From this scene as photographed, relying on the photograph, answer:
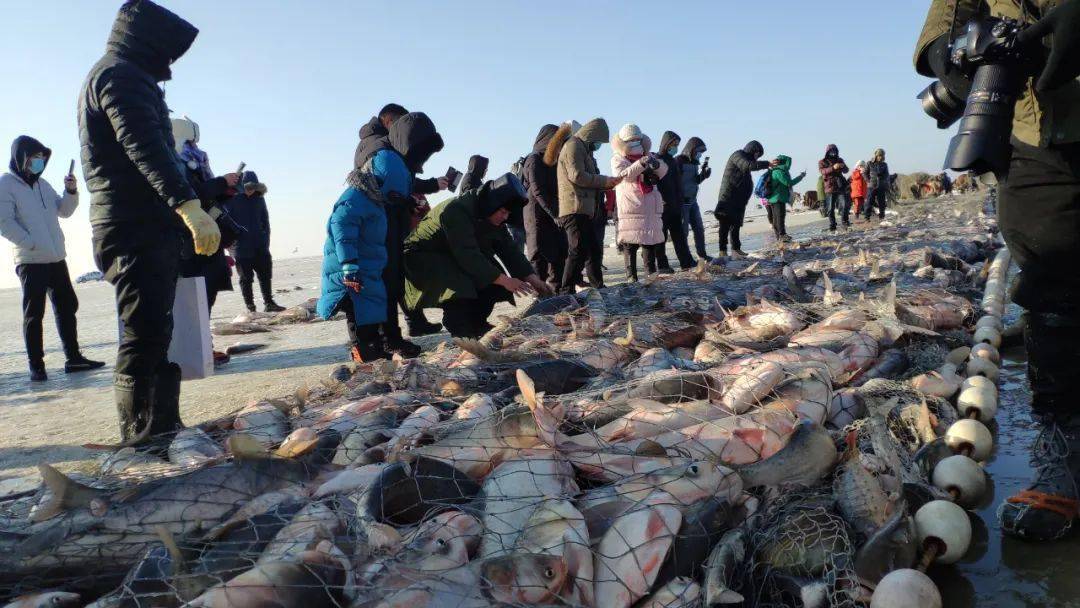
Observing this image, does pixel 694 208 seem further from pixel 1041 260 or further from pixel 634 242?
pixel 1041 260

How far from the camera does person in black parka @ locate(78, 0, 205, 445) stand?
379cm

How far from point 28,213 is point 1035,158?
7558 mm

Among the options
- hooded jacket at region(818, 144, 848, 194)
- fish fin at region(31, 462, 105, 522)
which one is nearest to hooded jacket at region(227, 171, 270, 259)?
fish fin at region(31, 462, 105, 522)

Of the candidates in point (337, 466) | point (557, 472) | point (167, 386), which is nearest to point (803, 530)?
point (557, 472)

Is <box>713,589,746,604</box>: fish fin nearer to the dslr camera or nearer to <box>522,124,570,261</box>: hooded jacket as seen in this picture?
the dslr camera

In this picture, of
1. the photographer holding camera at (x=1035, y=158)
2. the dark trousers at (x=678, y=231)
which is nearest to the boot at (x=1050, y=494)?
the photographer holding camera at (x=1035, y=158)

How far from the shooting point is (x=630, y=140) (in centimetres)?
937

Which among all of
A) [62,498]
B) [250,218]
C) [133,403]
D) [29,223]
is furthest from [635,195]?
[62,498]

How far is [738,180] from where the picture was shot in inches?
494

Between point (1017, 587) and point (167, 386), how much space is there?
410 cm

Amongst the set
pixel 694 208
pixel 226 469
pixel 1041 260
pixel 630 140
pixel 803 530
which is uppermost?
pixel 630 140

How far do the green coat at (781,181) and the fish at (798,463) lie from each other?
42.7 feet

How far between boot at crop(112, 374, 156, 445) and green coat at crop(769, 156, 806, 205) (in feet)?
43.3

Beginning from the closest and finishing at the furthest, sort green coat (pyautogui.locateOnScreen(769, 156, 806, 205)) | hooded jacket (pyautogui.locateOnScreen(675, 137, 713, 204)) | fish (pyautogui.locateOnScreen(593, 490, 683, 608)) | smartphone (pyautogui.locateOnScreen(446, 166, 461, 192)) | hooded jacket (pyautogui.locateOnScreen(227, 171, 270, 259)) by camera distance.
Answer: fish (pyautogui.locateOnScreen(593, 490, 683, 608)) → smartphone (pyautogui.locateOnScreen(446, 166, 461, 192)) → hooded jacket (pyautogui.locateOnScreen(227, 171, 270, 259)) → hooded jacket (pyautogui.locateOnScreen(675, 137, 713, 204)) → green coat (pyautogui.locateOnScreen(769, 156, 806, 205))
